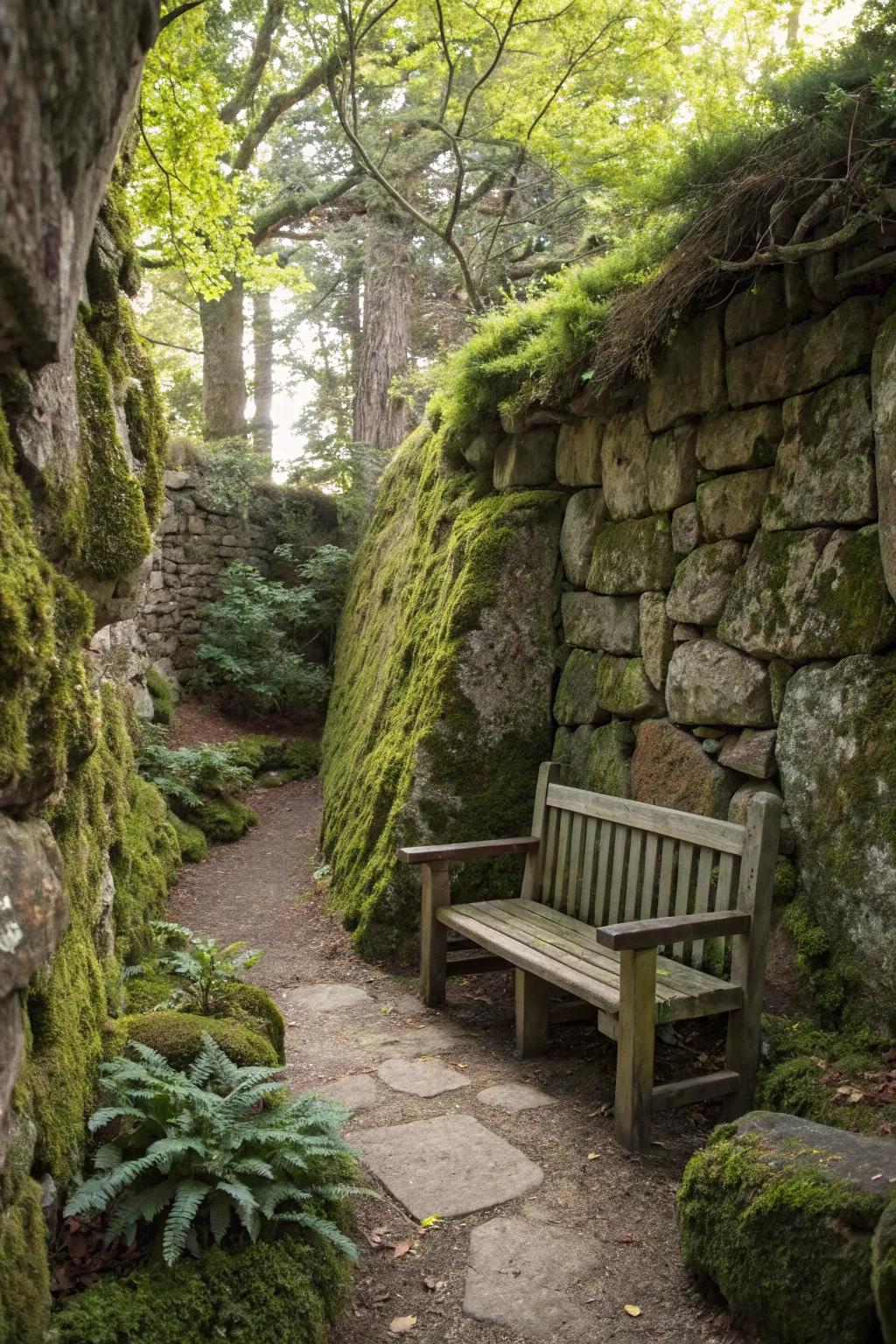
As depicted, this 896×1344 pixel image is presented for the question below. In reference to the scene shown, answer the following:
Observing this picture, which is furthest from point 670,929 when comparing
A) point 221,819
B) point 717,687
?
point 221,819

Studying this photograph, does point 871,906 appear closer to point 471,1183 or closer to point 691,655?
point 691,655

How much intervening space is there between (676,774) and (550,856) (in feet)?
2.67

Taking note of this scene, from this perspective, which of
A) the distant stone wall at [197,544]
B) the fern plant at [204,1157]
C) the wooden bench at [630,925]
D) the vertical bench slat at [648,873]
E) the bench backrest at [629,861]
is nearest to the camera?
the fern plant at [204,1157]

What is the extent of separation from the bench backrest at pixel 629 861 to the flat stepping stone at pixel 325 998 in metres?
1.03

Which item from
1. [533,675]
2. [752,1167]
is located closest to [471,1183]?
[752,1167]

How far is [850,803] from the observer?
348 centimetres

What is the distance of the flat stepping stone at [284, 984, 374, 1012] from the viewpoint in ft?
15.5

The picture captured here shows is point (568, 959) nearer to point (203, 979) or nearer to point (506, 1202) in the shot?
point (506, 1202)

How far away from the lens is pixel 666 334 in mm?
4270

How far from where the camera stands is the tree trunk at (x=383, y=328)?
13164 millimetres

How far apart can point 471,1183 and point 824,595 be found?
2450mm

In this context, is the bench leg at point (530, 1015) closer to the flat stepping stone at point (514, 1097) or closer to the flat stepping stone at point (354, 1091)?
the flat stepping stone at point (514, 1097)

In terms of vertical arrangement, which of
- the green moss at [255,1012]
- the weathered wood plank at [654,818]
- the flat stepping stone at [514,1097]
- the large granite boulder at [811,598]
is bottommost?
the flat stepping stone at [514,1097]

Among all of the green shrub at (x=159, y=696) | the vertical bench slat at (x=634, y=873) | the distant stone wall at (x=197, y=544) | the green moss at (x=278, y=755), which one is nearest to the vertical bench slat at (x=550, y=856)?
the vertical bench slat at (x=634, y=873)
